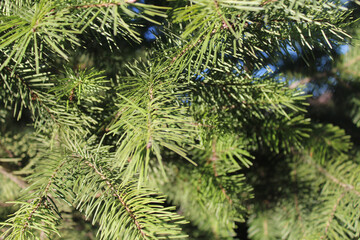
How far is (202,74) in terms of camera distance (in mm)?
332

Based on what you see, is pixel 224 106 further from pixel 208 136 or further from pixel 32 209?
pixel 32 209

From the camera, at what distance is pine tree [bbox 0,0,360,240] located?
235mm

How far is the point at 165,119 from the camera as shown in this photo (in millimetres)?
246

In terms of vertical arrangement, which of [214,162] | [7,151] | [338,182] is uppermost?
[7,151]

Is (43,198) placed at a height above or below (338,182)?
above

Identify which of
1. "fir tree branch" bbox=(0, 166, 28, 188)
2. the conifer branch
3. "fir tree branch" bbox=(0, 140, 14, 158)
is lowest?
the conifer branch

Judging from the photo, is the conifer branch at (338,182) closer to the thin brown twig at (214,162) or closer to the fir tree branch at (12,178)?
the thin brown twig at (214,162)

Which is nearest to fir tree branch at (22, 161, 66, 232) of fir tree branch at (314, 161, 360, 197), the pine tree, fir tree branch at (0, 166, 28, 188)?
the pine tree

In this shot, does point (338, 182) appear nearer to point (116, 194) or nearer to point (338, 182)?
point (338, 182)

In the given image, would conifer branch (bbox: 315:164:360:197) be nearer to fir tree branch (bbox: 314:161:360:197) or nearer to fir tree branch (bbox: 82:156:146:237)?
fir tree branch (bbox: 314:161:360:197)

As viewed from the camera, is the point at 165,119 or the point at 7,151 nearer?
the point at 165,119

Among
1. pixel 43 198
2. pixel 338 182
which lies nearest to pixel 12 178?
pixel 43 198

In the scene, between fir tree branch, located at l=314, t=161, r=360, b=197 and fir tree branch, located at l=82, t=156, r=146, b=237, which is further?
fir tree branch, located at l=314, t=161, r=360, b=197

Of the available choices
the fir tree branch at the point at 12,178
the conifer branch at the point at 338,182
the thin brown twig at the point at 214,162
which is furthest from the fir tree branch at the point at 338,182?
the fir tree branch at the point at 12,178
